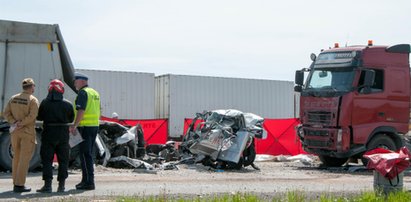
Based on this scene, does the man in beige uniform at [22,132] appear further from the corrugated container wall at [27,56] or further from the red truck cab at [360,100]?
the red truck cab at [360,100]

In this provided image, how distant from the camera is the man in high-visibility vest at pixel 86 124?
10156mm

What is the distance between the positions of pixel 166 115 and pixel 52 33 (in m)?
14.6

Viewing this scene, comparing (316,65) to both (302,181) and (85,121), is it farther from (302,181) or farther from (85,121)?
(85,121)

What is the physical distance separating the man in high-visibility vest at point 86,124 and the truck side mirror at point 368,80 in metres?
7.89

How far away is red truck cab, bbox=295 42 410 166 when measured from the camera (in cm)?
1599

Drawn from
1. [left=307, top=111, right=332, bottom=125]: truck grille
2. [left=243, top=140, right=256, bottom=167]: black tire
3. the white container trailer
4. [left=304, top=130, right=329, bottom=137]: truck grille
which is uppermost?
the white container trailer

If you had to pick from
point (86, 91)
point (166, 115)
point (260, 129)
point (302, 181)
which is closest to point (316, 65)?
point (260, 129)

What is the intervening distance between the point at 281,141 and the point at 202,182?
9298mm

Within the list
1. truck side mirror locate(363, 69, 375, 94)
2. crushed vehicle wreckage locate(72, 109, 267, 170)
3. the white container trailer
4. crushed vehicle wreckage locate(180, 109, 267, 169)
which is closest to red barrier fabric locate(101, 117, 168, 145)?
crushed vehicle wreckage locate(72, 109, 267, 170)

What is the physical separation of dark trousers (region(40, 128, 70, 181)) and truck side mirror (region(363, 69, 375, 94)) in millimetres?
8450

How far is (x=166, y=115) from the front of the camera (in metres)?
28.4

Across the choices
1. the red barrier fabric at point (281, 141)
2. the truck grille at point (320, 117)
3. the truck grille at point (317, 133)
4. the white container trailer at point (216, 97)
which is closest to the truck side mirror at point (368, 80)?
the truck grille at point (320, 117)

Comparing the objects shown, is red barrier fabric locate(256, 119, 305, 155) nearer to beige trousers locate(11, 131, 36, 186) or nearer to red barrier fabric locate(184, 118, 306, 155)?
red barrier fabric locate(184, 118, 306, 155)

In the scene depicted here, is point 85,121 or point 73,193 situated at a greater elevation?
point 85,121
